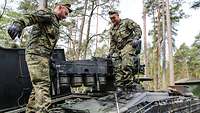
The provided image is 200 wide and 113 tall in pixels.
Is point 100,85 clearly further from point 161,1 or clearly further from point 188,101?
point 161,1

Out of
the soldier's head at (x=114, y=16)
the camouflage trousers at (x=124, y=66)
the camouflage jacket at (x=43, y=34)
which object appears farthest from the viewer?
the soldier's head at (x=114, y=16)

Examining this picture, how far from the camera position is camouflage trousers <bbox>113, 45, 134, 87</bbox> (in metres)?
6.48

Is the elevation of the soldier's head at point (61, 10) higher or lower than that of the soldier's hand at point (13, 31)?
higher

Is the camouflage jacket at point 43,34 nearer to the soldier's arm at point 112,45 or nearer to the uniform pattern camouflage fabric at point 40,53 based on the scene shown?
the uniform pattern camouflage fabric at point 40,53

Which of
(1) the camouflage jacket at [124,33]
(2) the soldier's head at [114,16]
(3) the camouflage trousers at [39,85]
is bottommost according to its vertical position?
(3) the camouflage trousers at [39,85]

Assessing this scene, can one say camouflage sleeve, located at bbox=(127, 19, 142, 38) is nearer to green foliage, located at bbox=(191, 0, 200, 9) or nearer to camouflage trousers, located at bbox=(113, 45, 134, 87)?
camouflage trousers, located at bbox=(113, 45, 134, 87)

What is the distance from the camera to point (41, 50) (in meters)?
4.89

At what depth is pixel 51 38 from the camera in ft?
16.5

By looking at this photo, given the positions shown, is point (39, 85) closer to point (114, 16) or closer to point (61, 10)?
point (61, 10)

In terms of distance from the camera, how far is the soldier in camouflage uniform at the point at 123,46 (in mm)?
6543

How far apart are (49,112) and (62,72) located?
0.67m

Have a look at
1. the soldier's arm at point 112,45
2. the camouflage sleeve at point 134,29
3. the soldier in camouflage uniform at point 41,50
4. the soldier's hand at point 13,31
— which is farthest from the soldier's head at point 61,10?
the soldier's arm at point 112,45

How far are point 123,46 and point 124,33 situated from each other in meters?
0.23

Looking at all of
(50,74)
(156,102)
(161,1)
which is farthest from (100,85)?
(161,1)
